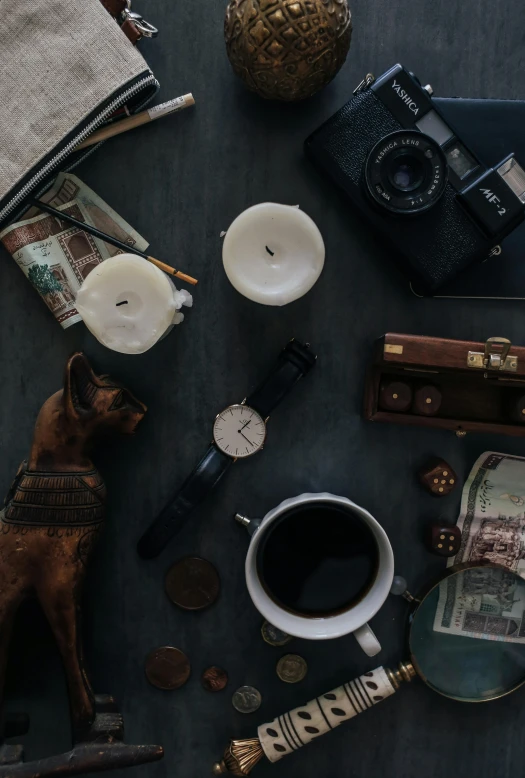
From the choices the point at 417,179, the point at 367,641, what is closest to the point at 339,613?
the point at 367,641

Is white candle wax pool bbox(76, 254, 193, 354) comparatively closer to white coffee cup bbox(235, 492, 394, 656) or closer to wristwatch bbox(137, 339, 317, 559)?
wristwatch bbox(137, 339, 317, 559)

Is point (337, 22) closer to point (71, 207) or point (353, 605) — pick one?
point (71, 207)

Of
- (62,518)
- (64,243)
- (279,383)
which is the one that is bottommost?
(279,383)

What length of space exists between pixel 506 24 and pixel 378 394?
0.63m

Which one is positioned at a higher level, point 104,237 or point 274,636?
point 104,237

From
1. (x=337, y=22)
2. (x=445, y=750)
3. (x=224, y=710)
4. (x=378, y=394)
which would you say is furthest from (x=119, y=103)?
(x=445, y=750)

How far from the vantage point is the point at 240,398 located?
1.09m

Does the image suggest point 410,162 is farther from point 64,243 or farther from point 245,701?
point 245,701

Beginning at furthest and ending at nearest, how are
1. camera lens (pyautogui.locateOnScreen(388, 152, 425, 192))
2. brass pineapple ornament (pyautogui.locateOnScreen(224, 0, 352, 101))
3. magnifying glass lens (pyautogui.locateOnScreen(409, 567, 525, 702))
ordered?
magnifying glass lens (pyautogui.locateOnScreen(409, 567, 525, 702))
camera lens (pyautogui.locateOnScreen(388, 152, 425, 192))
brass pineapple ornament (pyautogui.locateOnScreen(224, 0, 352, 101))

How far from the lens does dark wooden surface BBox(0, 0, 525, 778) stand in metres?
→ 1.08

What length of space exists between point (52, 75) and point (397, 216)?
0.54 metres

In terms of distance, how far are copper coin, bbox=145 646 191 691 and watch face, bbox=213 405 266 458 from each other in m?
0.35

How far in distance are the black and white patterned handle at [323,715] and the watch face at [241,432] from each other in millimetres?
408

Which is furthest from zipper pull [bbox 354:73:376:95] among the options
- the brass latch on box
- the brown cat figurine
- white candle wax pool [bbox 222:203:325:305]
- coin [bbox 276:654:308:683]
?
coin [bbox 276:654:308:683]
